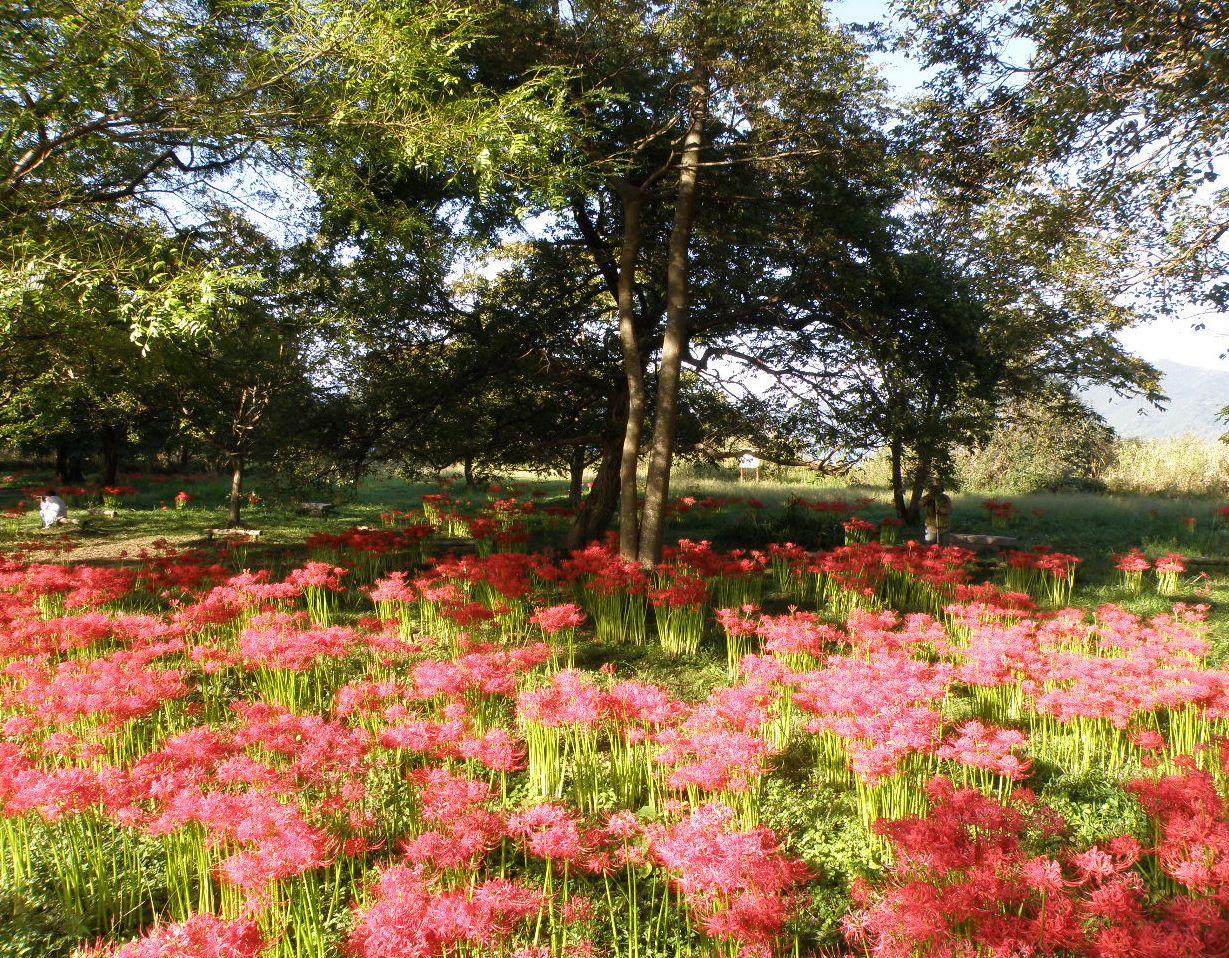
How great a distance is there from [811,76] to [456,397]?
6.87 meters

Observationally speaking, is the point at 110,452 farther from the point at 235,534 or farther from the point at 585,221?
the point at 585,221

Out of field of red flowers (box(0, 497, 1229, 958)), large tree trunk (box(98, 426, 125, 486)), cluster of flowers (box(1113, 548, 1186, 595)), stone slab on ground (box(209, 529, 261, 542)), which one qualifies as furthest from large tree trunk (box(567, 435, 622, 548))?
large tree trunk (box(98, 426, 125, 486))

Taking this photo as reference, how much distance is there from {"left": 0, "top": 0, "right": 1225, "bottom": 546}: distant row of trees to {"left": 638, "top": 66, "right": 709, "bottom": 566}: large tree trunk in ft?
0.15

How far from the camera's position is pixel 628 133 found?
1102cm

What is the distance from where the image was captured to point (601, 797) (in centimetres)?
464

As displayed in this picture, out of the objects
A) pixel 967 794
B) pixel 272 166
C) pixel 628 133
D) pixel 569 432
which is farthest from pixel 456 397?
pixel 967 794

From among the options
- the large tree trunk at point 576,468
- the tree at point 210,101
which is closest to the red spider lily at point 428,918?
the tree at point 210,101

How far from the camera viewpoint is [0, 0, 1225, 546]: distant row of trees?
762 cm

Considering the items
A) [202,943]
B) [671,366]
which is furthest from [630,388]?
[202,943]

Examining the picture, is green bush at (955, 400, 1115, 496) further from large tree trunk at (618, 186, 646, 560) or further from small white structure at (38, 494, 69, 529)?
small white structure at (38, 494, 69, 529)

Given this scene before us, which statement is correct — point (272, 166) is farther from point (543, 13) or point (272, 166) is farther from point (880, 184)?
point (880, 184)

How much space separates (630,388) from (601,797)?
6412mm

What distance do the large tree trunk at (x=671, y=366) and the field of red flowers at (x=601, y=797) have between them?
2.39 meters

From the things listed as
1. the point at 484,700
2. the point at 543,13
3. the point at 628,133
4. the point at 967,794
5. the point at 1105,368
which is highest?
the point at 543,13
